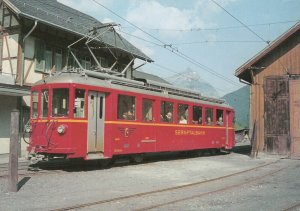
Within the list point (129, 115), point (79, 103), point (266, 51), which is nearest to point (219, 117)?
point (266, 51)

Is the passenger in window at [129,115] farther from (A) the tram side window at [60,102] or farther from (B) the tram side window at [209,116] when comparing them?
(B) the tram side window at [209,116]

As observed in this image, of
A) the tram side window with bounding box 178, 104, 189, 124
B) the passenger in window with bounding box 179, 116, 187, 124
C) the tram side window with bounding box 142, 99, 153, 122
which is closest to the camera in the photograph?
the tram side window with bounding box 142, 99, 153, 122

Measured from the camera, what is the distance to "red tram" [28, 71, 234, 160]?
44.0ft

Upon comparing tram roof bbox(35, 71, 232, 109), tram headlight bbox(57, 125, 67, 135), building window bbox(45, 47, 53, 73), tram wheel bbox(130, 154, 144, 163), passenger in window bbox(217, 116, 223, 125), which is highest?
building window bbox(45, 47, 53, 73)

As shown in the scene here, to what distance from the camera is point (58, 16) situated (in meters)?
23.2

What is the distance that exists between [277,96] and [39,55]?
12.2m

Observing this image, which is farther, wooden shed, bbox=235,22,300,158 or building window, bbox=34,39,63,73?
wooden shed, bbox=235,22,300,158

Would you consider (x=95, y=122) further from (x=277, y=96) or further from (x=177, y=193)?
(x=277, y=96)

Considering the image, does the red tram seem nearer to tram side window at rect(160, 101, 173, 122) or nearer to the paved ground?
tram side window at rect(160, 101, 173, 122)

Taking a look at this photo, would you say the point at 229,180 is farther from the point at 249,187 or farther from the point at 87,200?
the point at 87,200

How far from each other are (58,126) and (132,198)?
15.5 ft

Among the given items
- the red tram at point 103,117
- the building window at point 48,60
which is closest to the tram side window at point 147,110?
the red tram at point 103,117

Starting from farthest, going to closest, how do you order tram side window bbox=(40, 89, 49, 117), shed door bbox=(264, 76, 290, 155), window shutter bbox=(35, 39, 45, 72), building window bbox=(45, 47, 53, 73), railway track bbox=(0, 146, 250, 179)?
1. building window bbox=(45, 47, 53, 73)
2. shed door bbox=(264, 76, 290, 155)
3. window shutter bbox=(35, 39, 45, 72)
4. tram side window bbox=(40, 89, 49, 117)
5. railway track bbox=(0, 146, 250, 179)

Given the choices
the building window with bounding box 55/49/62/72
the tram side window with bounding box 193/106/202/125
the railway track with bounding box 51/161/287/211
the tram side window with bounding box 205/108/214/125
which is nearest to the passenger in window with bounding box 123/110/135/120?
the railway track with bounding box 51/161/287/211
